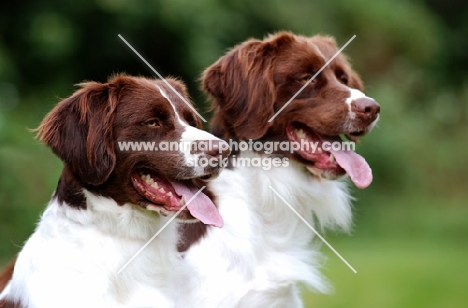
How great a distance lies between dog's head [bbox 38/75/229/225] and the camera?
4.20 m

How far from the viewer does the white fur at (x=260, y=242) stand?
4.64m

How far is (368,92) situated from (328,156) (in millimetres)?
8408

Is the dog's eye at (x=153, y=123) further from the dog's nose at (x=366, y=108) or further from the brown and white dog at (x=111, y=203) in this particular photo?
the dog's nose at (x=366, y=108)

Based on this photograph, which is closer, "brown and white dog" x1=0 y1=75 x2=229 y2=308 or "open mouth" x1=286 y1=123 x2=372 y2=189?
"brown and white dog" x1=0 y1=75 x2=229 y2=308

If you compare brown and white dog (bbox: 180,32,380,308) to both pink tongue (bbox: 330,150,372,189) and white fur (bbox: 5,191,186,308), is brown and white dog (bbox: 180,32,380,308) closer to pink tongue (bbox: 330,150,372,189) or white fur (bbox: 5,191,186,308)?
pink tongue (bbox: 330,150,372,189)

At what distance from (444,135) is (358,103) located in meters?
9.53

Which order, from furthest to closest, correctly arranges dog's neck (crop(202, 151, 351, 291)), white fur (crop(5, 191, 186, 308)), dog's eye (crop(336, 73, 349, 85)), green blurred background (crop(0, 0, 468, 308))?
green blurred background (crop(0, 0, 468, 308))
dog's eye (crop(336, 73, 349, 85))
dog's neck (crop(202, 151, 351, 291))
white fur (crop(5, 191, 186, 308))

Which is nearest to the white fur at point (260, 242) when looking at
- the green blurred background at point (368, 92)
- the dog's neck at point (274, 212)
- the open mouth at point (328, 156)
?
the dog's neck at point (274, 212)

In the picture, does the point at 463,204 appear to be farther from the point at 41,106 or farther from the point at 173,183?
the point at 173,183

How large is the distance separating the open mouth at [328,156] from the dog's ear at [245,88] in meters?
0.22

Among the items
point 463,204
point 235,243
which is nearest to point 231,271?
point 235,243

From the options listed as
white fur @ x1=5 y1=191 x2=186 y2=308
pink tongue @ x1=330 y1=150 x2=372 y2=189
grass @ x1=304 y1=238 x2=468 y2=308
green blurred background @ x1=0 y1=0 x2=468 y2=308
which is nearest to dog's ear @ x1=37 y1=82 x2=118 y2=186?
white fur @ x1=5 y1=191 x2=186 y2=308

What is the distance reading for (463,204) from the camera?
1327 centimetres

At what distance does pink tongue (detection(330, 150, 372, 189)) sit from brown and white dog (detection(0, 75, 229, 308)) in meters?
0.93
